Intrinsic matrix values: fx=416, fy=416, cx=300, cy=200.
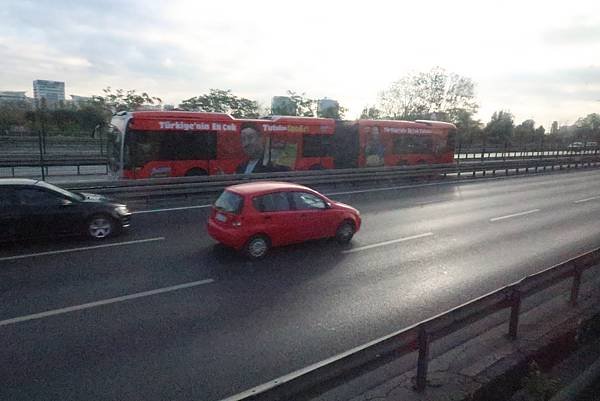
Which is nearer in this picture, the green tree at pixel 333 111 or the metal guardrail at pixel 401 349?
the metal guardrail at pixel 401 349

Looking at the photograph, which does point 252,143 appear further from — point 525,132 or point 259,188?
point 525,132

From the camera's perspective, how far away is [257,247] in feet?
27.6

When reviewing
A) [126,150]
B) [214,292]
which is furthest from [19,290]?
[126,150]

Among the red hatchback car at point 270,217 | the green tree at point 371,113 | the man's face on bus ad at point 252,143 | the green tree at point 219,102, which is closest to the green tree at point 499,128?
the green tree at point 371,113

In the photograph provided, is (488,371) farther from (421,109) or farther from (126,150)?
(421,109)

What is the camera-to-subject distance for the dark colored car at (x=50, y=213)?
28.1 feet

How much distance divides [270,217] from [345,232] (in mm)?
2084

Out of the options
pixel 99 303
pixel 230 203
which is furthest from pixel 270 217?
pixel 99 303

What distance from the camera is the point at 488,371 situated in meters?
4.07

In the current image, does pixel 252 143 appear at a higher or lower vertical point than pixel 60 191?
higher

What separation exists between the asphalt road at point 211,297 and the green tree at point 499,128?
51179 millimetres

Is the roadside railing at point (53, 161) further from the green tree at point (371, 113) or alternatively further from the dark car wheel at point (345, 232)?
the green tree at point (371, 113)

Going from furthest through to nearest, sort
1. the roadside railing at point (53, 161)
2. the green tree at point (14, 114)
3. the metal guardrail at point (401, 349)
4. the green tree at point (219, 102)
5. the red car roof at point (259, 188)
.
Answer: the green tree at point (219, 102), the green tree at point (14, 114), the roadside railing at point (53, 161), the red car roof at point (259, 188), the metal guardrail at point (401, 349)

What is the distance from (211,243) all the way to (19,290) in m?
3.82
